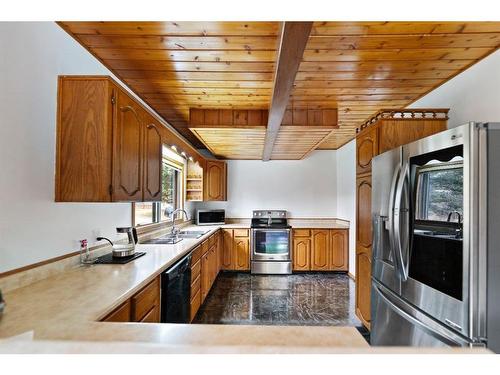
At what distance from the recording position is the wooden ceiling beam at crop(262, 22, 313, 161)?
50.1 inches

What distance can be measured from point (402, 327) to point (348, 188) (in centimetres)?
333

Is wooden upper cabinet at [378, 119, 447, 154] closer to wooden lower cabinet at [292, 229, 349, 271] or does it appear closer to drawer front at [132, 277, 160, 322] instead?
drawer front at [132, 277, 160, 322]

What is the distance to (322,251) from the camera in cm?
467

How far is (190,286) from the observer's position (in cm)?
256

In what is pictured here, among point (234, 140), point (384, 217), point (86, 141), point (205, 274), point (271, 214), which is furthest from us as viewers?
point (271, 214)

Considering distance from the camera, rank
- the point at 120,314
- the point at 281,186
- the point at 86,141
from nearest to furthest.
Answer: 1. the point at 120,314
2. the point at 86,141
3. the point at 281,186

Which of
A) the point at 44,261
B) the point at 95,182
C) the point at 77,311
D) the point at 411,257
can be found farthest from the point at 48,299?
the point at 411,257

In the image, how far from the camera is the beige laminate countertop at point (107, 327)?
31.5 inches

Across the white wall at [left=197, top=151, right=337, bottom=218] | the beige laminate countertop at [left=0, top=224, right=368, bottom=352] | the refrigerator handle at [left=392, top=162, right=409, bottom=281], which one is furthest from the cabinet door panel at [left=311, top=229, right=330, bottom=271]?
the beige laminate countertop at [left=0, top=224, right=368, bottom=352]

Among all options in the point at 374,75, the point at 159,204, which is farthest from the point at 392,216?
the point at 159,204

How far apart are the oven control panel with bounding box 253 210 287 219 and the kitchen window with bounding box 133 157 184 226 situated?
151 centimetres

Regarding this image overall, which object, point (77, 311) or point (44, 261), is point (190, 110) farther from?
point (77, 311)

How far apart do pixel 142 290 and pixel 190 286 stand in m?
1.17

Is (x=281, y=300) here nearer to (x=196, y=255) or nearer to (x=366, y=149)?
(x=196, y=255)
